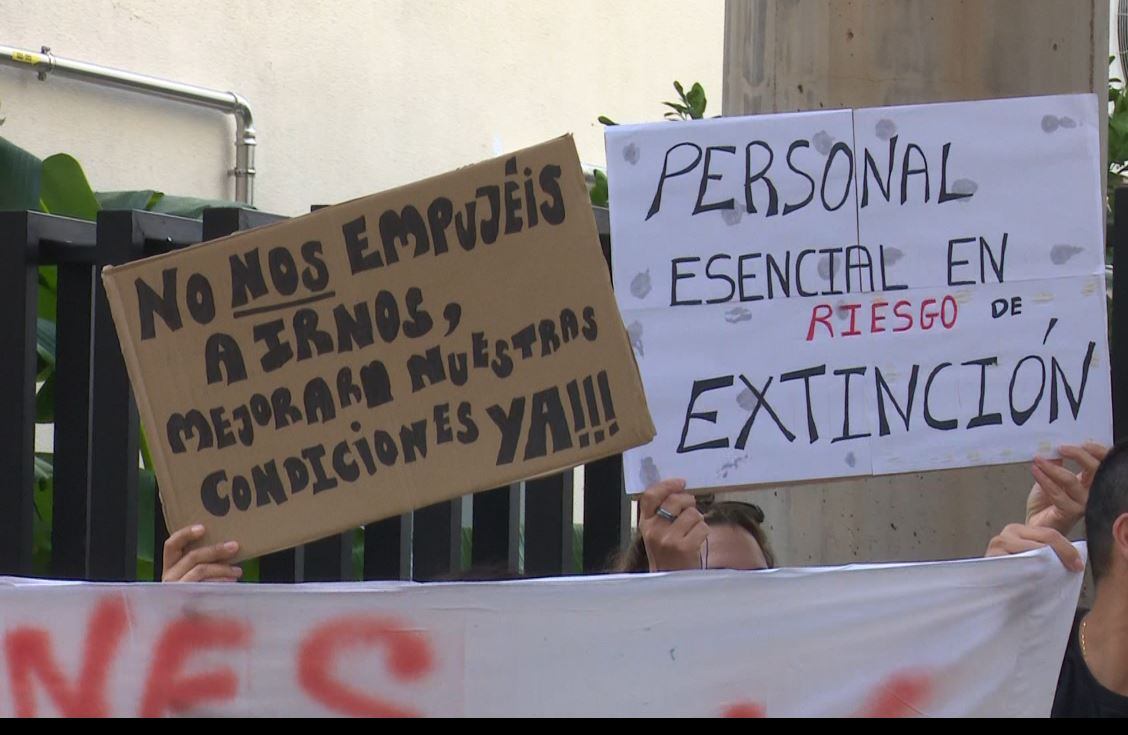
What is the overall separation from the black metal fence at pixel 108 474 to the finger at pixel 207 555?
27.2 inches

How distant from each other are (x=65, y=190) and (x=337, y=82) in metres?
3.12

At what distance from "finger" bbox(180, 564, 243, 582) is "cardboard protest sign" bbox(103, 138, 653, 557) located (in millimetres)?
44

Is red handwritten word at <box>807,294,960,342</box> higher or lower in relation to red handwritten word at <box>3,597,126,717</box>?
higher

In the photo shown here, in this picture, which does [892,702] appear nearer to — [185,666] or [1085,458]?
[1085,458]

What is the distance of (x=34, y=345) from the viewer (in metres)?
2.98

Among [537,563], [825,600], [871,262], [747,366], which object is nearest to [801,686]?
[825,600]

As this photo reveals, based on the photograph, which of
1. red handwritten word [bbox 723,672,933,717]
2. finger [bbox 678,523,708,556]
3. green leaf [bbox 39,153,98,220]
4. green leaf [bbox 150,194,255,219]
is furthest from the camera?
green leaf [bbox 150,194,255,219]

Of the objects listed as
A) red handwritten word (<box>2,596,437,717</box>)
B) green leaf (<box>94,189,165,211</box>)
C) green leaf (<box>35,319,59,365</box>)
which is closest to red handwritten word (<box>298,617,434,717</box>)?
red handwritten word (<box>2,596,437,717</box>)

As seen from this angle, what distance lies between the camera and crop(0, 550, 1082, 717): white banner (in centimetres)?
216

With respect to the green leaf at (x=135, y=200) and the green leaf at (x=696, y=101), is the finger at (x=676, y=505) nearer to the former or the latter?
the green leaf at (x=135, y=200)

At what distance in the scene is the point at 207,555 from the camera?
2248 millimetres

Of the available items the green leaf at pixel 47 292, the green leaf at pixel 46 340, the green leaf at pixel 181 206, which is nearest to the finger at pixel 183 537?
the green leaf at pixel 46 340

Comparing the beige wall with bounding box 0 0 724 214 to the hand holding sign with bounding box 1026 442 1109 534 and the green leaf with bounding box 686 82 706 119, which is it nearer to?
the green leaf with bounding box 686 82 706 119

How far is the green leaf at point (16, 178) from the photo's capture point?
148 inches
